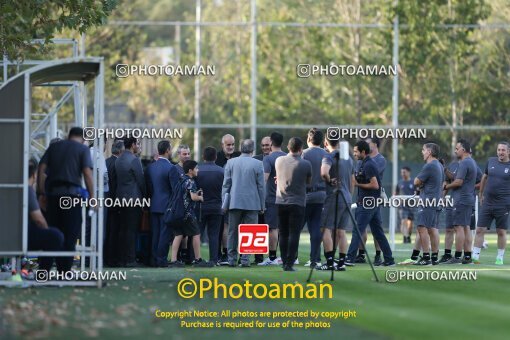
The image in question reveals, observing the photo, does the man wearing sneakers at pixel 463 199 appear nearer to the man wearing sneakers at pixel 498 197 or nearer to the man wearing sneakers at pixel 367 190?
the man wearing sneakers at pixel 498 197

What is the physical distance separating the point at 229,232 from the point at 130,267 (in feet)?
5.65

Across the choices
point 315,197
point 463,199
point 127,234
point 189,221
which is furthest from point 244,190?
point 463,199

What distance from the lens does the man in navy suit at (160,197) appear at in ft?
73.7

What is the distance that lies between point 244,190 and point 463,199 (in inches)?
165

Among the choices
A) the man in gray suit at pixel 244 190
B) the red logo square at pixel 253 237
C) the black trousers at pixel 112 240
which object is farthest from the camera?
the black trousers at pixel 112 240

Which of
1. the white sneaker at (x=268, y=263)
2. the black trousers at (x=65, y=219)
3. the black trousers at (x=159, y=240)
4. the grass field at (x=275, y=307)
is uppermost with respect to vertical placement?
the black trousers at (x=65, y=219)

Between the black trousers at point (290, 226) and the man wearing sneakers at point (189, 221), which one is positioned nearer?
the black trousers at point (290, 226)

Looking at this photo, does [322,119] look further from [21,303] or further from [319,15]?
[21,303]

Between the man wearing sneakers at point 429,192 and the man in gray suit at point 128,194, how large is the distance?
460 centimetres

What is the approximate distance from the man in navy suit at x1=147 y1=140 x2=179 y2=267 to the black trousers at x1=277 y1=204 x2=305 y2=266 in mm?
2644

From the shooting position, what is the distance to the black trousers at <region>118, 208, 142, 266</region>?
22.2m

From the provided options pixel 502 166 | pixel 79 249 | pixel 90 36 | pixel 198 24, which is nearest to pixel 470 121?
pixel 198 24

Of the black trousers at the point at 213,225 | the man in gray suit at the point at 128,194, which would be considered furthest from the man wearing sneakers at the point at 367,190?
the man in gray suit at the point at 128,194

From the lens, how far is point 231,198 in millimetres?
21875
